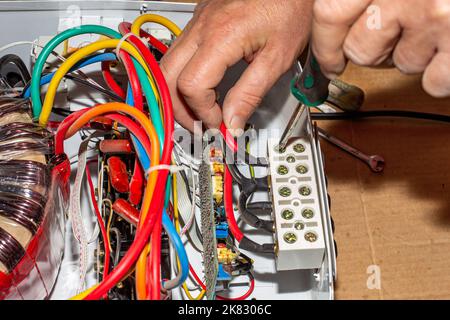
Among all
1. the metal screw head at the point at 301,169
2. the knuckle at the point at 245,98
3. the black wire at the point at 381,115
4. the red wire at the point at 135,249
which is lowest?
the red wire at the point at 135,249

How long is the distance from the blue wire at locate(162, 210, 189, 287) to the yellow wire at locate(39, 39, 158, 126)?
0.21 meters

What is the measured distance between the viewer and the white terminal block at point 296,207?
853 millimetres

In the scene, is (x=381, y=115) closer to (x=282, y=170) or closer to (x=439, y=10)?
(x=282, y=170)

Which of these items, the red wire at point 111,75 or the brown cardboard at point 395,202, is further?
the brown cardboard at point 395,202

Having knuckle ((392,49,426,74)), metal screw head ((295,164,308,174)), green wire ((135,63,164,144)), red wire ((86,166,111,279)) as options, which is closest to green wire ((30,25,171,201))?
green wire ((135,63,164,144))

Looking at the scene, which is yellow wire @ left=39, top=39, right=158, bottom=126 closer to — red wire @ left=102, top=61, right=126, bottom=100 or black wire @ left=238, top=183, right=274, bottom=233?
red wire @ left=102, top=61, right=126, bottom=100

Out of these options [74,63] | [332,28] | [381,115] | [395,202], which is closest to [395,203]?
[395,202]

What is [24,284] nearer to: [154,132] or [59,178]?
[59,178]

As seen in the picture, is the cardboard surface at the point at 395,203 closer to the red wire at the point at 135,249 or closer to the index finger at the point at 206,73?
the index finger at the point at 206,73

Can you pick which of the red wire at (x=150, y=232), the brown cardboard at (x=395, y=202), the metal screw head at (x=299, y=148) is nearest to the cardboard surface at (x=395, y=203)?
the brown cardboard at (x=395, y=202)

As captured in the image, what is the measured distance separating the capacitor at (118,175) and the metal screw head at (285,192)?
0.23 m

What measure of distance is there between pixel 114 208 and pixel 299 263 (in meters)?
0.28

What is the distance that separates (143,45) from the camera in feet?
2.91
